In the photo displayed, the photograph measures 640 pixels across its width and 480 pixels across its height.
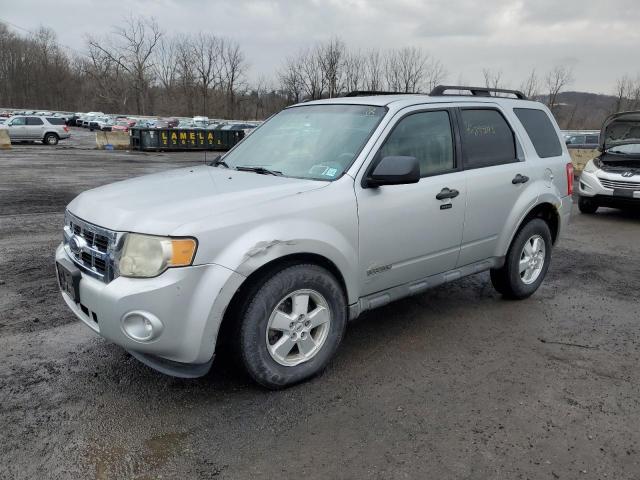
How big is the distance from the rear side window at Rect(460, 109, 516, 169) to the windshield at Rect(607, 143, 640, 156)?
22.2 feet

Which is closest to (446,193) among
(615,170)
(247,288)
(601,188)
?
(247,288)

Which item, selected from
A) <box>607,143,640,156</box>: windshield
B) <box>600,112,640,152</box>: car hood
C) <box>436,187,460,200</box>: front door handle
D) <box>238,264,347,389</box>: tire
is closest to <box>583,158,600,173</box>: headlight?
<box>607,143,640,156</box>: windshield

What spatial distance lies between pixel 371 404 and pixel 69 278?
6.55ft

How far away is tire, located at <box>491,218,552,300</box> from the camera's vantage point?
4.74 m

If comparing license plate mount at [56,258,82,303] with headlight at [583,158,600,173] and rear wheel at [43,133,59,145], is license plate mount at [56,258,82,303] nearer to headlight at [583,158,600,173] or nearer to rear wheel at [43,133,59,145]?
headlight at [583,158,600,173]

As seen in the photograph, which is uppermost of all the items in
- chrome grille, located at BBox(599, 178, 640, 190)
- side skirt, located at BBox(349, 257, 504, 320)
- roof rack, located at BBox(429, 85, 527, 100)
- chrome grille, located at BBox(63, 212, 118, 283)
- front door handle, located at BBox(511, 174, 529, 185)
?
roof rack, located at BBox(429, 85, 527, 100)

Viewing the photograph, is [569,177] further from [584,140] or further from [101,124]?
[101,124]

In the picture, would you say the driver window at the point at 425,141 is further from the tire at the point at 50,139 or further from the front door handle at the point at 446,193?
the tire at the point at 50,139

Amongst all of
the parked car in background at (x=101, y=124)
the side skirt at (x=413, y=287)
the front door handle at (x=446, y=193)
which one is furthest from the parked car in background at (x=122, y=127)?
the front door handle at (x=446, y=193)

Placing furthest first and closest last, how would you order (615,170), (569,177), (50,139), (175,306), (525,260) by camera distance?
1. (50,139)
2. (615,170)
3. (569,177)
4. (525,260)
5. (175,306)

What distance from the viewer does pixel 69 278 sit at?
313 cm

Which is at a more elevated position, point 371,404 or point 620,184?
point 620,184

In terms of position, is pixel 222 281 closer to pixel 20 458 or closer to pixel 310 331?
pixel 310 331

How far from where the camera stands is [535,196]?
15.3ft
